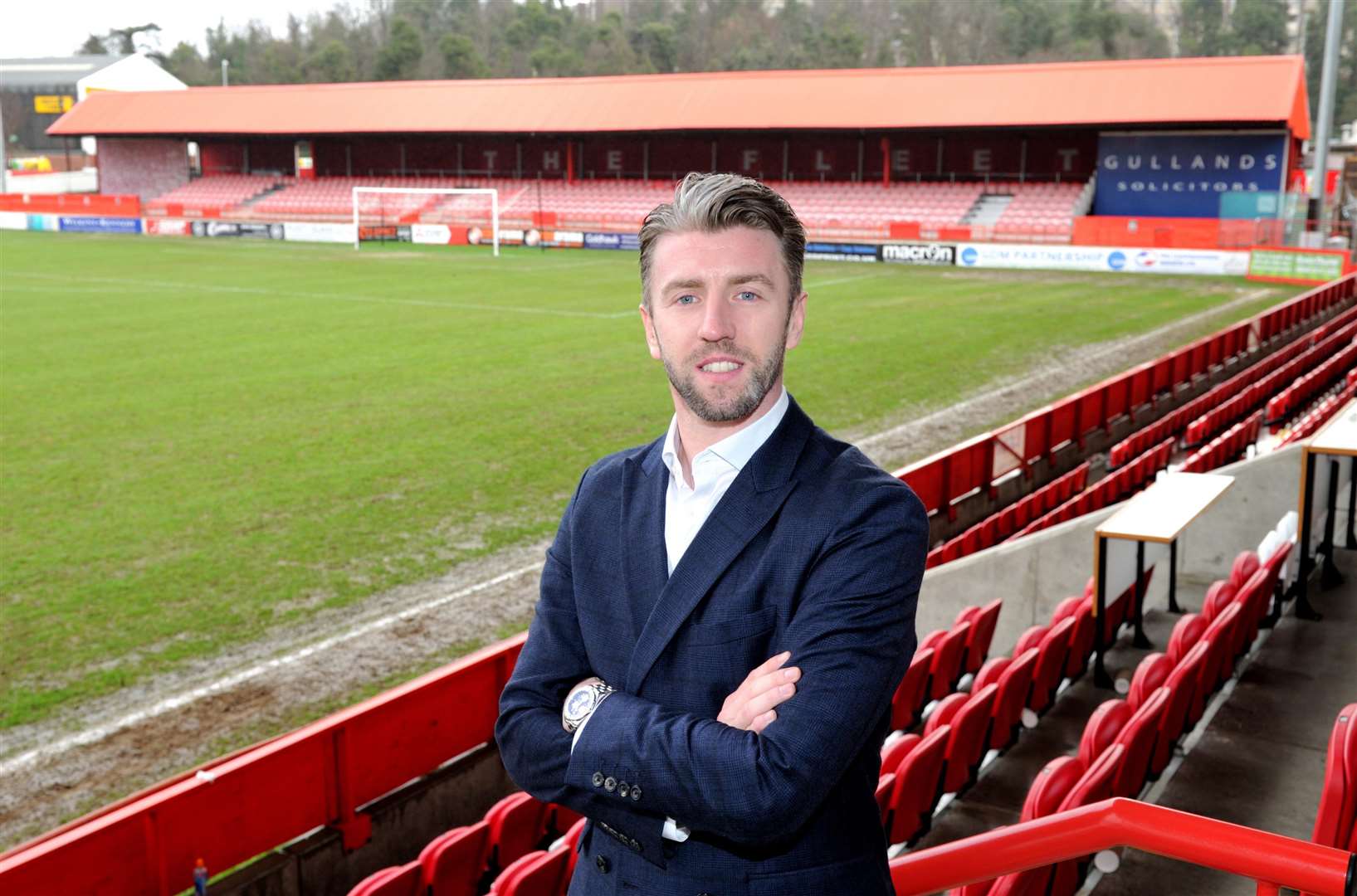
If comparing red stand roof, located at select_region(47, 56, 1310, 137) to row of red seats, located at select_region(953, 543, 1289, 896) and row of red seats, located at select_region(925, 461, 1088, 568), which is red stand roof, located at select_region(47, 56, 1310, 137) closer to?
row of red seats, located at select_region(925, 461, 1088, 568)

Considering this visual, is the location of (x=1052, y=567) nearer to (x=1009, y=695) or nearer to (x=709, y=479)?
(x=1009, y=695)

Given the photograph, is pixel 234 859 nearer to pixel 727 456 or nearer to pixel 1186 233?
pixel 727 456

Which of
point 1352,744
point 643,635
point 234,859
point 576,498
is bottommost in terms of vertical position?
point 234,859

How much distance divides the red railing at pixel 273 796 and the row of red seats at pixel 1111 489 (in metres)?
5.87

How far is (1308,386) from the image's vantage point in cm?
1728

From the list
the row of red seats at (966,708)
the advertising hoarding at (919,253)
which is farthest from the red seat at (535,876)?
the advertising hoarding at (919,253)

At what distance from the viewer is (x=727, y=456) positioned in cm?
228

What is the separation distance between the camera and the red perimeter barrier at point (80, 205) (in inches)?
2078

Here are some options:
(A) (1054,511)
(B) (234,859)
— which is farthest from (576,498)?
(A) (1054,511)

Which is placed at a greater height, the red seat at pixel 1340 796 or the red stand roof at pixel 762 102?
the red stand roof at pixel 762 102

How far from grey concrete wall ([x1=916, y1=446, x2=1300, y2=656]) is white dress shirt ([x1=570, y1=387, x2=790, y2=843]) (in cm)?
717

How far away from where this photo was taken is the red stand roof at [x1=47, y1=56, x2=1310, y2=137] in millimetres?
41906

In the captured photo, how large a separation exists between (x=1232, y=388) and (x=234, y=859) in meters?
15.5

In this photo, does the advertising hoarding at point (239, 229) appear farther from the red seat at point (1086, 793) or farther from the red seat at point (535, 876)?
the red seat at point (1086, 793)
